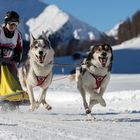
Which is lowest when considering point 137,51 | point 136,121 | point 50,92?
point 137,51

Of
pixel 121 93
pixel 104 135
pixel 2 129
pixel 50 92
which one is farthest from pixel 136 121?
pixel 50 92

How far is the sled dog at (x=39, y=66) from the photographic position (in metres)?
9.19

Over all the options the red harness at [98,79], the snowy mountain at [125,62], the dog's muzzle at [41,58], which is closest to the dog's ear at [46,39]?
the dog's muzzle at [41,58]

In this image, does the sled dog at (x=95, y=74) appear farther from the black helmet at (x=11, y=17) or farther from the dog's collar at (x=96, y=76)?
the black helmet at (x=11, y=17)

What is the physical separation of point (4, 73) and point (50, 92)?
6.01 m

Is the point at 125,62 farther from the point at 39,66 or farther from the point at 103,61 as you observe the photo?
the point at 103,61

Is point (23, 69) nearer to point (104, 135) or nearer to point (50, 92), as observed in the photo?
point (104, 135)

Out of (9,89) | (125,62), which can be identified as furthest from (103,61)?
(125,62)

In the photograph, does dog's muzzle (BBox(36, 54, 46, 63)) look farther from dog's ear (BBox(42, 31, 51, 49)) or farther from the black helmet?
the black helmet

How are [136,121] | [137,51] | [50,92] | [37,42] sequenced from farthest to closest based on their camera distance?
[137,51] < [50,92] < [37,42] < [136,121]

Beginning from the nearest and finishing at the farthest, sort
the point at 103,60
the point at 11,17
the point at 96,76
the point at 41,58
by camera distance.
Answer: the point at 103,60 → the point at 96,76 → the point at 41,58 → the point at 11,17

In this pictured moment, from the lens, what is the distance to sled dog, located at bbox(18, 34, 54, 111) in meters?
9.19

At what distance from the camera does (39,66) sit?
9406 mm

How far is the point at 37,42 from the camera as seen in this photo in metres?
9.20
